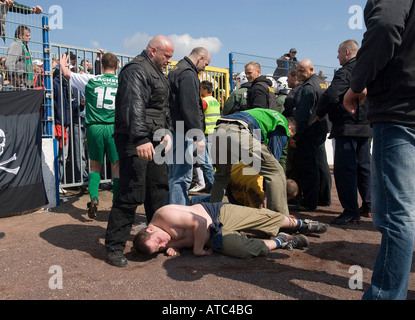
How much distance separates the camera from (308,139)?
5.68m

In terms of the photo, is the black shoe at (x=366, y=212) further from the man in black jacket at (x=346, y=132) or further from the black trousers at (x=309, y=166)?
the black trousers at (x=309, y=166)

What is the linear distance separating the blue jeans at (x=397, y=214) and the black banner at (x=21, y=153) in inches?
190

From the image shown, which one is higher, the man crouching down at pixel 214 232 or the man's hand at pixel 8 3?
the man's hand at pixel 8 3

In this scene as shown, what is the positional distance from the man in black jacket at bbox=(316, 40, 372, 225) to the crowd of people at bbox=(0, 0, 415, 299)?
0.04ft

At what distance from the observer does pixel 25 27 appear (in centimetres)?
587

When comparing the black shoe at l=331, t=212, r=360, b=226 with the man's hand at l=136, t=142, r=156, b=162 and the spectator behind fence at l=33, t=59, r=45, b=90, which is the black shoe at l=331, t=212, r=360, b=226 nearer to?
the man's hand at l=136, t=142, r=156, b=162

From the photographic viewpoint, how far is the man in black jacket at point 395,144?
88.0 inches

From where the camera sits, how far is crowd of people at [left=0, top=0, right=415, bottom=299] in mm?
2270

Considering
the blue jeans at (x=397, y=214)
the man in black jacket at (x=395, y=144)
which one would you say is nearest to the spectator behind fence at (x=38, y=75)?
the man in black jacket at (x=395, y=144)

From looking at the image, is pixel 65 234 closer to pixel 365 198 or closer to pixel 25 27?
pixel 25 27

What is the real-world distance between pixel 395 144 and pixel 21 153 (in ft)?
16.3
